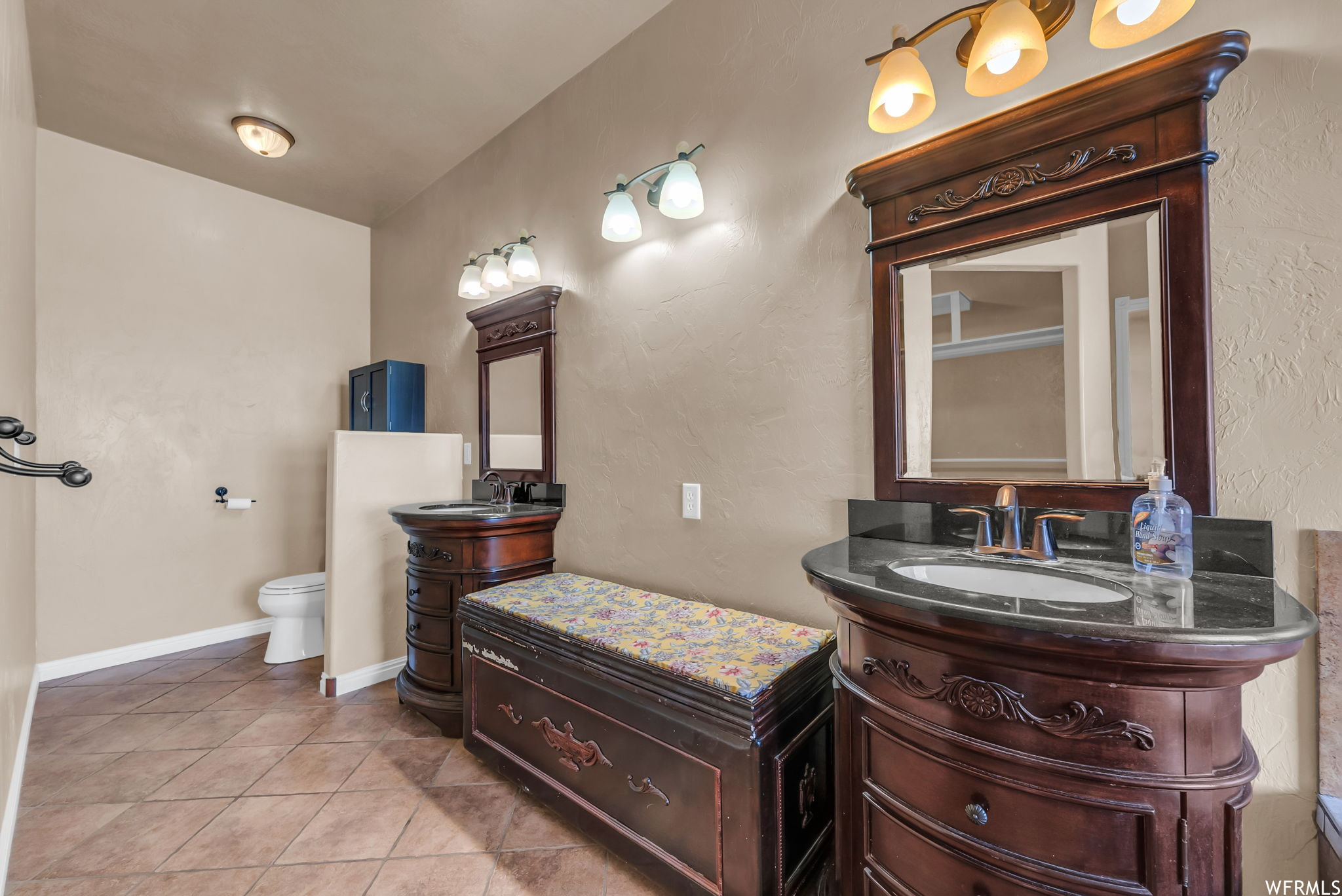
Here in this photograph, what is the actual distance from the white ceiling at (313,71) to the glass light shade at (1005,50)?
4.59ft

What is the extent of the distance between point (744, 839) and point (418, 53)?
3.03 m

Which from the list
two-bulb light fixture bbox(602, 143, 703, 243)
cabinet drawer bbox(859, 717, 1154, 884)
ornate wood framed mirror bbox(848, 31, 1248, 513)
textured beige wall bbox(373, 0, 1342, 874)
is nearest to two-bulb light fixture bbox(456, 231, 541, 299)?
textured beige wall bbox(373, 0, 1342, 874)

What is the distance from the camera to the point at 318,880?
4.80 feet

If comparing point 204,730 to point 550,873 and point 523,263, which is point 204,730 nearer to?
point 550,873

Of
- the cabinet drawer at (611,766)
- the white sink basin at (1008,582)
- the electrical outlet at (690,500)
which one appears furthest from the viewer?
the electrical outlet at (690,500)

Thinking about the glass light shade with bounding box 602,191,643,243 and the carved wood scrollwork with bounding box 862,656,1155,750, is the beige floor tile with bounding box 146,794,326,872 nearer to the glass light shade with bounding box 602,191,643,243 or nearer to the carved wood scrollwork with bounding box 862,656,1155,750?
the carved wood scrollwork with bounding box 862,656,1155,750

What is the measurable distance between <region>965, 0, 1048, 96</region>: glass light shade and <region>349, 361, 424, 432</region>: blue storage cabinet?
10.1ft

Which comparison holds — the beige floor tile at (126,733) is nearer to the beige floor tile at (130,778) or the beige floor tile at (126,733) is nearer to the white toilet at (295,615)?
the beige floor tile at (130,778)

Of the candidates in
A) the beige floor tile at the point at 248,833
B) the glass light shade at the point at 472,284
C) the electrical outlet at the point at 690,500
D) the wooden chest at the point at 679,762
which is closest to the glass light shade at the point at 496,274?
the glass light shade at the point at 472,284

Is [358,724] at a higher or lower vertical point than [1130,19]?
lower

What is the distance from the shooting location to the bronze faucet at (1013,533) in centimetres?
117

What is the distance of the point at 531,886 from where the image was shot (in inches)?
56.2

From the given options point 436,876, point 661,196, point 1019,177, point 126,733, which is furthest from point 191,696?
point 1019,177

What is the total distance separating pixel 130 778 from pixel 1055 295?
3252mm
